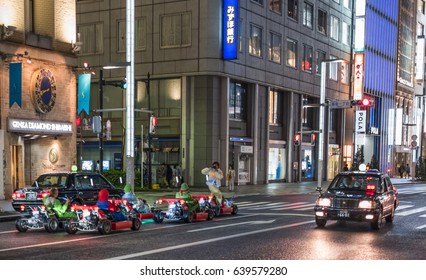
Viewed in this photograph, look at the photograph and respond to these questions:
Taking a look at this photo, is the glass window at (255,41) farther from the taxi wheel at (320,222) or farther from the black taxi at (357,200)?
the taxi wheel at (320,222)

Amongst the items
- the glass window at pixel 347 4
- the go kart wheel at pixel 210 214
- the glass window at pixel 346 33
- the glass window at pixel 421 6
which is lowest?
the go kart wheel at pixel 210 214

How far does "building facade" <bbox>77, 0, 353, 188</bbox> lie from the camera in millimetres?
37875

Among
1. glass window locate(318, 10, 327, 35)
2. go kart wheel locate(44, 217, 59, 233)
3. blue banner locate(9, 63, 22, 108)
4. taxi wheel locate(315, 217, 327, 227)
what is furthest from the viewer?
glass window locate(318, 10, 327, 35)

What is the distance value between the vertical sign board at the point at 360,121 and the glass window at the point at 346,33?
7.36 meters

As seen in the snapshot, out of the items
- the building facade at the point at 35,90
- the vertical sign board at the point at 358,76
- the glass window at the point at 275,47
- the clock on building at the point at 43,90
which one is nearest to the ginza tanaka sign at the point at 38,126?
the building facade at the point at 35,90

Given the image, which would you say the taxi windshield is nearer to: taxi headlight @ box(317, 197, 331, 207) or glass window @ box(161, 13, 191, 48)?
taxi headlight @ box(317, 197, 331, 207)

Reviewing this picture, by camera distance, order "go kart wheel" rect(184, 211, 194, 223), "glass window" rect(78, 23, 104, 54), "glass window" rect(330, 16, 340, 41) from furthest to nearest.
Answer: "glass window" rect(330, 16, 340, 41) < "glass window" rect(78, 23, 104, 54) < "go kart wheel" rect(184, 211, 194, 223)

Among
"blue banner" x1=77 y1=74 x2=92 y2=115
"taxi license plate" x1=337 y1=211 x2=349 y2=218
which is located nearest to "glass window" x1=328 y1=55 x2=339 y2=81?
"blue banner" x1=77 y1=74 x2=92 y2=115

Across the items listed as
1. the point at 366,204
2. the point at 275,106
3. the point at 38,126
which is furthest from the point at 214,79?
the point at 366,204

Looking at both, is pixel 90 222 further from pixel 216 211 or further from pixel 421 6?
pixel 421 6

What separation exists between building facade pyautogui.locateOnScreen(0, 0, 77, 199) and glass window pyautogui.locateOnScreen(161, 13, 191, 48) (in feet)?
36.9

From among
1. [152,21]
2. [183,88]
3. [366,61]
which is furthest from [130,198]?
[366,61]

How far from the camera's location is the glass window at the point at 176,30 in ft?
127

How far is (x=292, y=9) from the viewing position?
153ft
